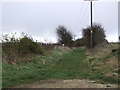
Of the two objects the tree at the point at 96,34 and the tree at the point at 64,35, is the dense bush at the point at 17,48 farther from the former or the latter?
the tree at the point at 64,35

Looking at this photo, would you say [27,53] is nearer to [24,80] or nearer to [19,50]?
[19,50]

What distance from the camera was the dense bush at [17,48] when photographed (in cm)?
1895

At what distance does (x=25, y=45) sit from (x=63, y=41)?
208 ft

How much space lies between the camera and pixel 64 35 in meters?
86.4

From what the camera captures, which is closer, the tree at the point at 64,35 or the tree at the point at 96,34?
the tree at the point at 96,34

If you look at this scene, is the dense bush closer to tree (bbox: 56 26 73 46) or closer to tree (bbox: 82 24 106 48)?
tree (bbox: 82 24 106 48)

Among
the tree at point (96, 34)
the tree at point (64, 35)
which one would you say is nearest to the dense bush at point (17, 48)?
the tree at point (96, 34)

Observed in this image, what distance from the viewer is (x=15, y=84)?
10.3 metres

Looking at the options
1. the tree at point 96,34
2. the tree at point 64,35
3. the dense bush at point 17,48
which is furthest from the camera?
the tree at point 64,35

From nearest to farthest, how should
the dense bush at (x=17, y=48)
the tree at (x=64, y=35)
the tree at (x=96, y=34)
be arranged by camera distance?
the dense bush at (x=17, y=48) < the tree at (x=96, y=34) < the tree at (x=64, y=35)

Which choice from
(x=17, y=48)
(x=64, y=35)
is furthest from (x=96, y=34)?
(x=64, y=35)

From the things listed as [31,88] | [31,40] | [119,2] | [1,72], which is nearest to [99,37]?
[119,2]

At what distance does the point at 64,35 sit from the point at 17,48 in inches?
2541

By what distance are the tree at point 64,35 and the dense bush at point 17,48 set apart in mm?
58519
